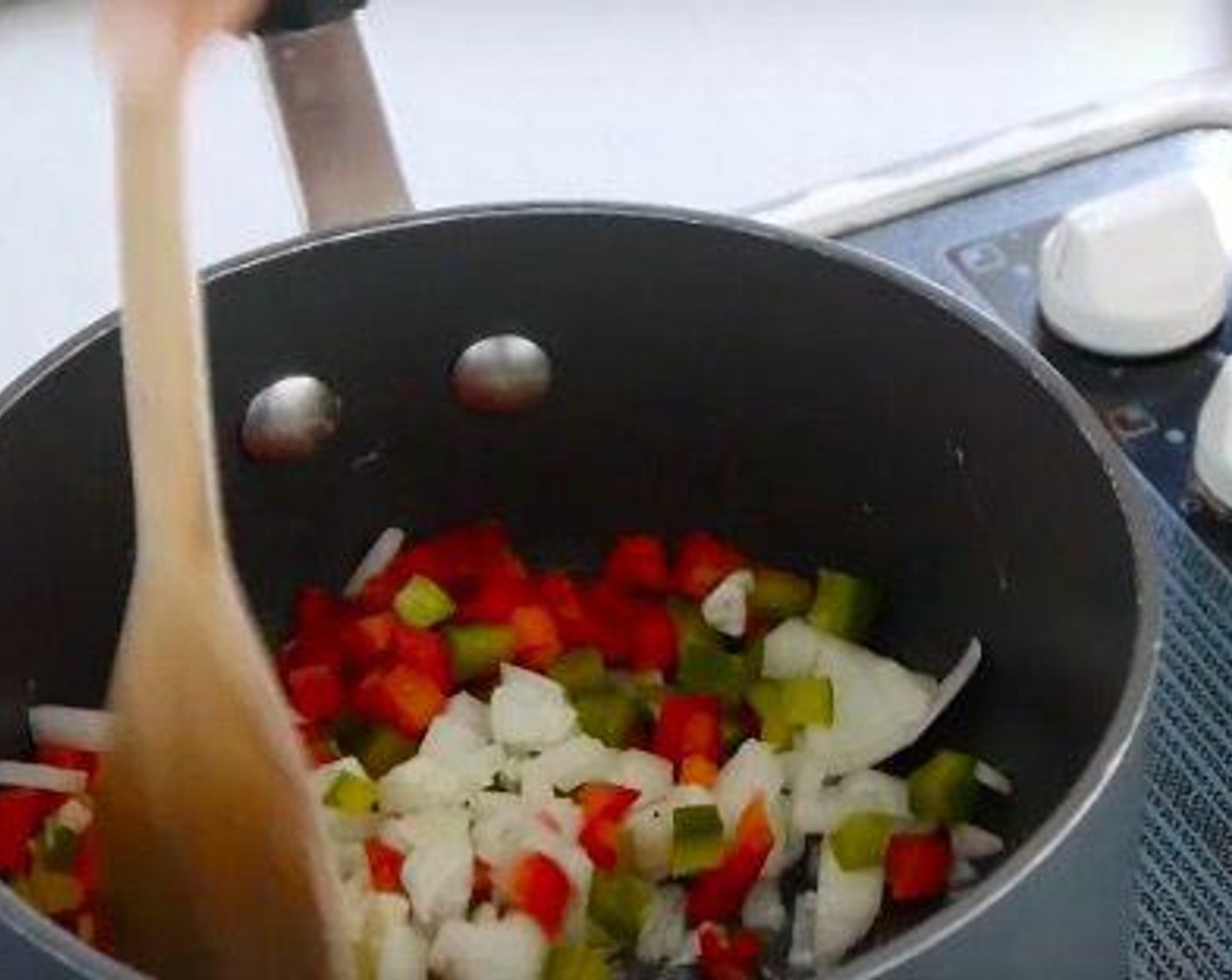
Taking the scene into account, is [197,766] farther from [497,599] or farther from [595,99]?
[595,99]

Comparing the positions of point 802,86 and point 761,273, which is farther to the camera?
point 802,86

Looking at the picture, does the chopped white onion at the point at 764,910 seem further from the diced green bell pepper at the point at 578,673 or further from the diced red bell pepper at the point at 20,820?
the diced red bell pepper at the point at 20,820

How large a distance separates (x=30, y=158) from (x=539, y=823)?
0.50 metres

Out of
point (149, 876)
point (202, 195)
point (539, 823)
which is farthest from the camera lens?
point (202, 195)

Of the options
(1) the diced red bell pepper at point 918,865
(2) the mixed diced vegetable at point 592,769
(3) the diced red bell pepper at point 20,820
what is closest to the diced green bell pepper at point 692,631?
(2) the mixed diced vegetable at point 592,769

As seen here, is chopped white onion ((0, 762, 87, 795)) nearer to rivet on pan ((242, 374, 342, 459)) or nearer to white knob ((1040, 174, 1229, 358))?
rivet on pan ((242, 374, 342, 459))

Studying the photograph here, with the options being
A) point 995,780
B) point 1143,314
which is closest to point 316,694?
point 995,780

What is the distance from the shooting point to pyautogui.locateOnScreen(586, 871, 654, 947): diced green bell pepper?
0.72 meters

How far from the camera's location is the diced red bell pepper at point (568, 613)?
81 cm

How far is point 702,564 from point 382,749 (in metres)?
0.13

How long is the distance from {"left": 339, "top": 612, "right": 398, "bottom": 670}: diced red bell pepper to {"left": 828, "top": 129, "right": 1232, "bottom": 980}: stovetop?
0.24 m

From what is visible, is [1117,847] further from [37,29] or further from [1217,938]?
[37,29]

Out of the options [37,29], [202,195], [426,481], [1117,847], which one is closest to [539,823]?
[426,481]

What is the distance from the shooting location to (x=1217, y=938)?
0.71 m
